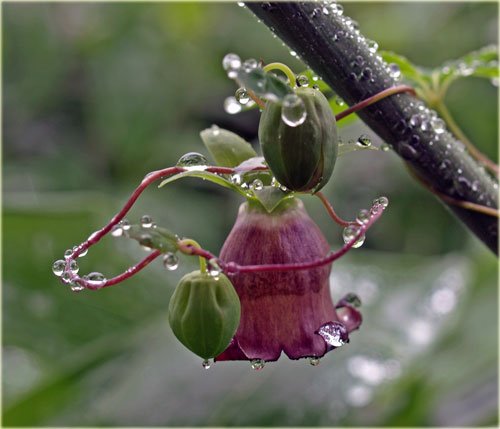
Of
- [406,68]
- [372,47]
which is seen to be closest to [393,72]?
[372,47]

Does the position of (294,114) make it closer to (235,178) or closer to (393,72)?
(235,178)

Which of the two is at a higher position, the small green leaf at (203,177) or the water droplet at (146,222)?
the small green leaf at (203,177)

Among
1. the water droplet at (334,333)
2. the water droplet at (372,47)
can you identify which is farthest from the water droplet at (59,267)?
the water droplet at (372,47)

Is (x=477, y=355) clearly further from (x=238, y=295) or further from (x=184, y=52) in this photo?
(x=184, y=52)

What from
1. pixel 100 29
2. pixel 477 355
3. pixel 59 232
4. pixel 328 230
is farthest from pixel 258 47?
pixel 477 355

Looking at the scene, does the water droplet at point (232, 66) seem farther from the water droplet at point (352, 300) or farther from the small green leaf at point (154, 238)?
the water droplet at point (352, 300)

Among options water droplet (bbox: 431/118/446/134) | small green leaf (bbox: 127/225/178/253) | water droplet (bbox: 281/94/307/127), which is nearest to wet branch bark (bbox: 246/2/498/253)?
water droplet (bbox: 431/118/446/134)

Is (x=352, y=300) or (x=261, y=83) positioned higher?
(x=261, y=83)
